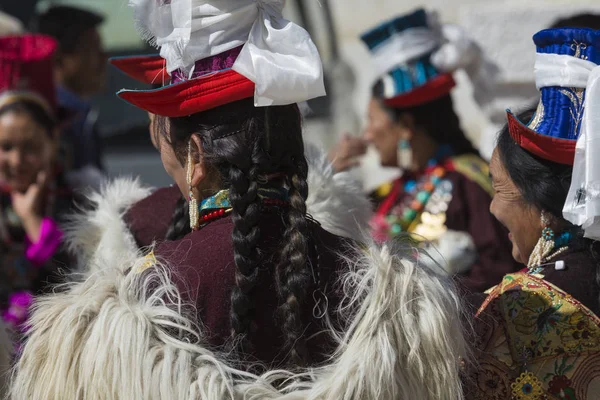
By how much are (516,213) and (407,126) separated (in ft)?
5.57

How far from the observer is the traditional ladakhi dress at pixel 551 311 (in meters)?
1.76

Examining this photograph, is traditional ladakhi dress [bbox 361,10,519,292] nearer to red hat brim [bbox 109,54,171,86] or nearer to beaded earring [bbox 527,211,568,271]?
beaded earring [bbox 527,211,568,271]

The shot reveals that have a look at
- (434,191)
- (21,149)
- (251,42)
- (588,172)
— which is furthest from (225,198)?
(434,191)

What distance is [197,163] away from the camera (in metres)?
1.62

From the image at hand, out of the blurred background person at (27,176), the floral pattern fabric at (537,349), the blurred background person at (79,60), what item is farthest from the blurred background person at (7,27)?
the floral pattern fabric at (537,349)

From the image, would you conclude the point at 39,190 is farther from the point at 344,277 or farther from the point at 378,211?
the point at 344,277

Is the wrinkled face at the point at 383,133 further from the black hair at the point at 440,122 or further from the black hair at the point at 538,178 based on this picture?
the black hair at the point at 538,178

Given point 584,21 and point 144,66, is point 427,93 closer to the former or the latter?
point 584,21

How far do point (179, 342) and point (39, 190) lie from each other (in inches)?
80.2

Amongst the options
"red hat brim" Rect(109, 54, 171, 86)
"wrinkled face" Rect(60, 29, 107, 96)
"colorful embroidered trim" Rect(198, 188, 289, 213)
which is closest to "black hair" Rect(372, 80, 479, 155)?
"red hat brim" Rect(109, 54, 171, 86)

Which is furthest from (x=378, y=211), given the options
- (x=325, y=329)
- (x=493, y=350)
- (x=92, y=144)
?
(x=325, y=329)

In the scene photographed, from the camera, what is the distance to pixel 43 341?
59.3 inches

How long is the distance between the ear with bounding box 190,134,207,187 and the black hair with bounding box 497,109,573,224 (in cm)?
80

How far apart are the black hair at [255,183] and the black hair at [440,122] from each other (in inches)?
81.2
